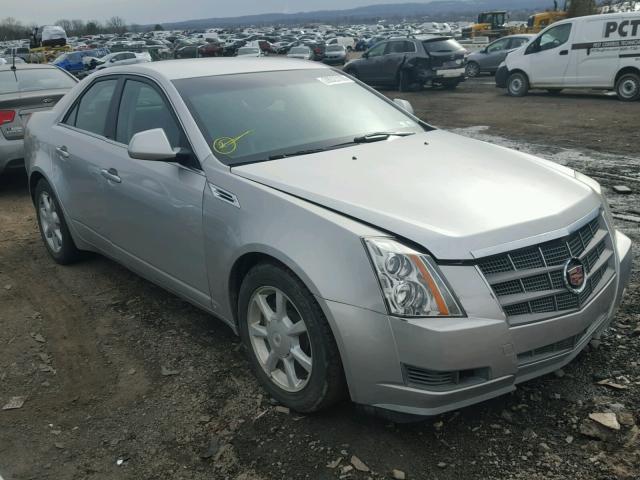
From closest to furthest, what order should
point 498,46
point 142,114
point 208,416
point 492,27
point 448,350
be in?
point 448,350
point 208,416
point 142,114
point 498,46
point 492,27

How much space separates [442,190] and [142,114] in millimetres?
2146

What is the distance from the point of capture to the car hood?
106 inches

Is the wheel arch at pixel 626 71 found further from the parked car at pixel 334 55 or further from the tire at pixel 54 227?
the parked car at pixel 334 55

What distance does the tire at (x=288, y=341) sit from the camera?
2.83 metres

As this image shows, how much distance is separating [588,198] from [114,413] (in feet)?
8.63

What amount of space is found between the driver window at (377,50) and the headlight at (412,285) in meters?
19.3

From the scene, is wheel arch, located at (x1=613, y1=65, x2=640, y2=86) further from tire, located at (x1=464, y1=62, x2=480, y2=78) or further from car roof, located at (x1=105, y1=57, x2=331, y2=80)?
car roof, located at (x1=105, y1=57, x2=331, y2=80)

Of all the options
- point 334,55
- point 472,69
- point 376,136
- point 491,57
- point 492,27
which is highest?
point 376,136

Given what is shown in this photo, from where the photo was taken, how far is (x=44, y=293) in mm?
4965

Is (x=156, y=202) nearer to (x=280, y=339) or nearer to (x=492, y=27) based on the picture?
(x=280, y=339)

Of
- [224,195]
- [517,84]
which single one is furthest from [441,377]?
[517,84]

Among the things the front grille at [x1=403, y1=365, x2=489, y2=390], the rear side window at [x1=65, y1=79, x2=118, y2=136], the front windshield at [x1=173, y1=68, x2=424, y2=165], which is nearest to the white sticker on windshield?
the front windshield at [x1=173, y1=68, x2=424, y2=165]

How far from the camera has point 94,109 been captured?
475cm

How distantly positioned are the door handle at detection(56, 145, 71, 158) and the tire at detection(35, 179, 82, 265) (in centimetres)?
41
